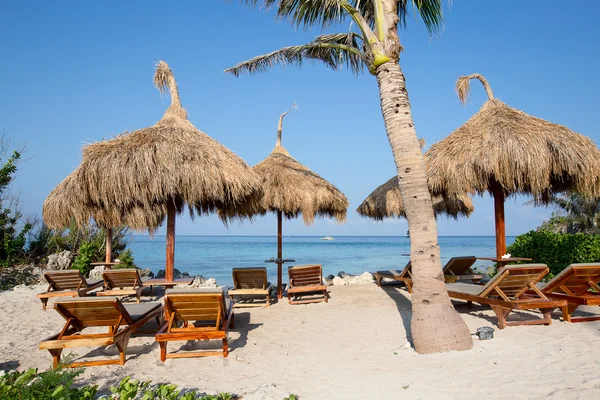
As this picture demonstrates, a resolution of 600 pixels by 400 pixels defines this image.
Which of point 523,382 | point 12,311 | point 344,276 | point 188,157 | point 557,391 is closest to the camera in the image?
point 557,391

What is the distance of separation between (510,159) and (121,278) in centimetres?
694

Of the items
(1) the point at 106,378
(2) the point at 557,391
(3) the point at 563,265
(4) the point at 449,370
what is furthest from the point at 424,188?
(3) the point at 563,265

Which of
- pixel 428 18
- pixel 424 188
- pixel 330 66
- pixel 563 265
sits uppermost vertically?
pixel 428 18

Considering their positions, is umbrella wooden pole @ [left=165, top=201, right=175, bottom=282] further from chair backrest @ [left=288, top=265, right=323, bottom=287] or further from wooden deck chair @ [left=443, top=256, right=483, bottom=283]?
wooden deck chair @ [left=443, top=256, right=483, bottom=283]

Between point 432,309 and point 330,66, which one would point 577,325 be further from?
point 330,66

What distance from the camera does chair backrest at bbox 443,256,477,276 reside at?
25.0 ft

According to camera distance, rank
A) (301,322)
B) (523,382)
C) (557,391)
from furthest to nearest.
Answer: (301,322)
(523,382)
(557,391)

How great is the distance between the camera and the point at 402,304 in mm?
6816

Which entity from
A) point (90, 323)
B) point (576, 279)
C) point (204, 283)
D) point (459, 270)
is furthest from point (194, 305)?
point (204, 283)

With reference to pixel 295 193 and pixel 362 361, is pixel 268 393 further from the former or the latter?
pixel 295 193

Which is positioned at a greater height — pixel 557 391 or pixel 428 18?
pixel 428 18

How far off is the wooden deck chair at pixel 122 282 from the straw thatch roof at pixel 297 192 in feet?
8.87

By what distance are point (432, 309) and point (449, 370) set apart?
0.66 metres

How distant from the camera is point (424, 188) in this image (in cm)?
407
